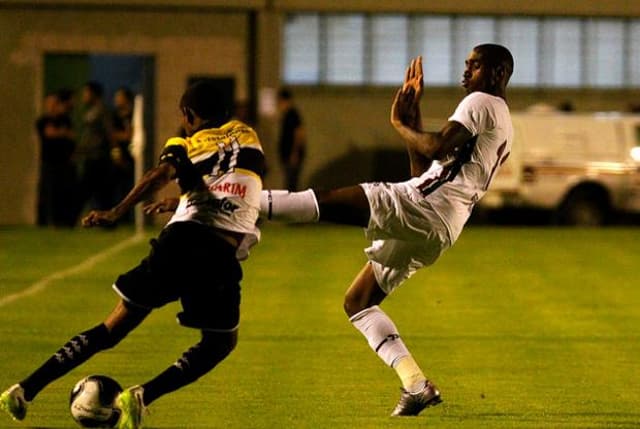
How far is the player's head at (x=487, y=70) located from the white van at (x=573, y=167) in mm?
16636

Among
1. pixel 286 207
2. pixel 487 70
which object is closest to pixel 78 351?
pixel 286 207

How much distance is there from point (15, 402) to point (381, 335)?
1.99 metres

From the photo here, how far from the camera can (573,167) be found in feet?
84.5

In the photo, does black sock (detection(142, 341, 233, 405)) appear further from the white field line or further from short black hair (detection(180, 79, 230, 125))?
the white field line

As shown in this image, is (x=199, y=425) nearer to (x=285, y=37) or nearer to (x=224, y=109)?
(x=224, y=109)

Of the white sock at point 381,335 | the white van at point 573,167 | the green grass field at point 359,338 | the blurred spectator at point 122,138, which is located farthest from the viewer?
the white van at point 573,167

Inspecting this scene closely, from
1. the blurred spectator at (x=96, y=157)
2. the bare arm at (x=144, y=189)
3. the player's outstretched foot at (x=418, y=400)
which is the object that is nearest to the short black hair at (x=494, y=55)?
the player's outstretched foot at (x=418, y=400)

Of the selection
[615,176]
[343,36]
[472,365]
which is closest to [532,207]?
[615,176]

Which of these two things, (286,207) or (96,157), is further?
(96,157)

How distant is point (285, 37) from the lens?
29.4m

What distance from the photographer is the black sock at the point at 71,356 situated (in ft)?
26.4

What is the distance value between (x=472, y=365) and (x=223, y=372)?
1.72 meters

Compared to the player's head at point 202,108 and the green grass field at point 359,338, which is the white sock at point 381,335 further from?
the player's head at point 202,108

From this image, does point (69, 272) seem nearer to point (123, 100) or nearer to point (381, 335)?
point (123, 100)
